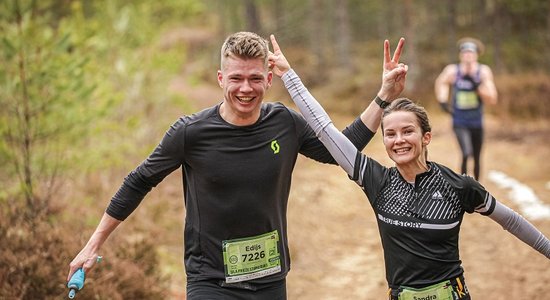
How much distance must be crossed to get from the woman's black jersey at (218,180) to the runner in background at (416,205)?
1.17 feet

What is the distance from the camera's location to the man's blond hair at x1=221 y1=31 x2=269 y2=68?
129 inches

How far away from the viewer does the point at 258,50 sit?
3312 millimetres

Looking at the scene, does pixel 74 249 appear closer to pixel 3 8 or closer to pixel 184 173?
pixel 184 173

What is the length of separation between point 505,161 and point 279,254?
10873 mm

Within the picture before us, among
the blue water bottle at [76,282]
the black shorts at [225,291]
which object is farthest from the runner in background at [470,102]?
the blue water bottle at [76,282]

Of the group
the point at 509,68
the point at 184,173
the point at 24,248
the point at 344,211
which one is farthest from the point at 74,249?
the point at 509,68

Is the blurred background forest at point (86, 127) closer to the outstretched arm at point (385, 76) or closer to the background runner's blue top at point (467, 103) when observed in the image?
the outstretched arm at point (385, 76)

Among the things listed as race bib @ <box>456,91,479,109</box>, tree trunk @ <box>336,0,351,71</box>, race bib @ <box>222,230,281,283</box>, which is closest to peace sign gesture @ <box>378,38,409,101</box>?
race bib @ <box>222,230,281,283</box>

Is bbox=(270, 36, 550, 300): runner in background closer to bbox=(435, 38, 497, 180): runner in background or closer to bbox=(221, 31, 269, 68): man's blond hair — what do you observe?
bbox=(221, 31, 269, 68): man's blond hair

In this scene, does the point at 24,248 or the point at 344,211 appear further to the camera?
the point at 344,211

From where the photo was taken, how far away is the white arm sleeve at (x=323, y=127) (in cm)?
342

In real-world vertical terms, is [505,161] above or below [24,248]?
above

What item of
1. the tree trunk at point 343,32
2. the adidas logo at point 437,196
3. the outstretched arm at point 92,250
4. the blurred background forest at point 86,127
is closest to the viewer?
the adidas logo at point 437,196

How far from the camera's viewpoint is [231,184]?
3.31 m
